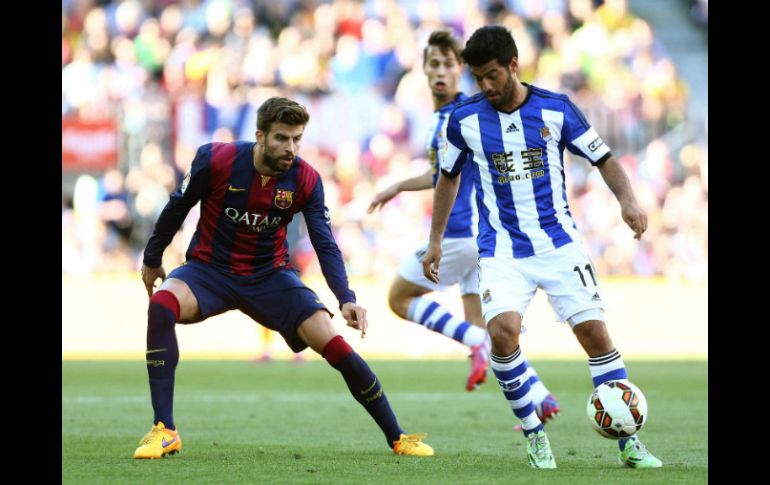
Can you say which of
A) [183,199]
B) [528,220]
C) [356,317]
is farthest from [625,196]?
[183,199]

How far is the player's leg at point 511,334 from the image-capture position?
21.5ft

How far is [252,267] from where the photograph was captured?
284 inches

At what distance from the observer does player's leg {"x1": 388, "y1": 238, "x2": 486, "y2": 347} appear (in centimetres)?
938

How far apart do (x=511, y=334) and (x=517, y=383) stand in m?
0.31

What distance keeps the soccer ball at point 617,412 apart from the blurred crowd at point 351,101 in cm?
1173

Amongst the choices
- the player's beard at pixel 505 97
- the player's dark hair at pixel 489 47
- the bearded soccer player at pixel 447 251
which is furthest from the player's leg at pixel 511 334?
the bearded soccer player at pixel 447 251

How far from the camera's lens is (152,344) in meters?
6.95

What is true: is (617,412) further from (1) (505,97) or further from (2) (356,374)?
(1) (505,97)

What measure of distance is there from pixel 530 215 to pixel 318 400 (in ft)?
16.5

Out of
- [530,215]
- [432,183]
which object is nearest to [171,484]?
[530,215]

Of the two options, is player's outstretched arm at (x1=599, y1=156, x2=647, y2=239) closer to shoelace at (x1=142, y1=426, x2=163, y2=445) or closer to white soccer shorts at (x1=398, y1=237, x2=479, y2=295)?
shoelace at (x1=142, y1=426, x2=163, y2=445)

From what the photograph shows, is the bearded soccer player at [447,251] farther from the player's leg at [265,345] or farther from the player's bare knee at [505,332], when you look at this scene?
the player's leg at [265,345]

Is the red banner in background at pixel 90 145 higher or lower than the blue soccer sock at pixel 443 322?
higher
